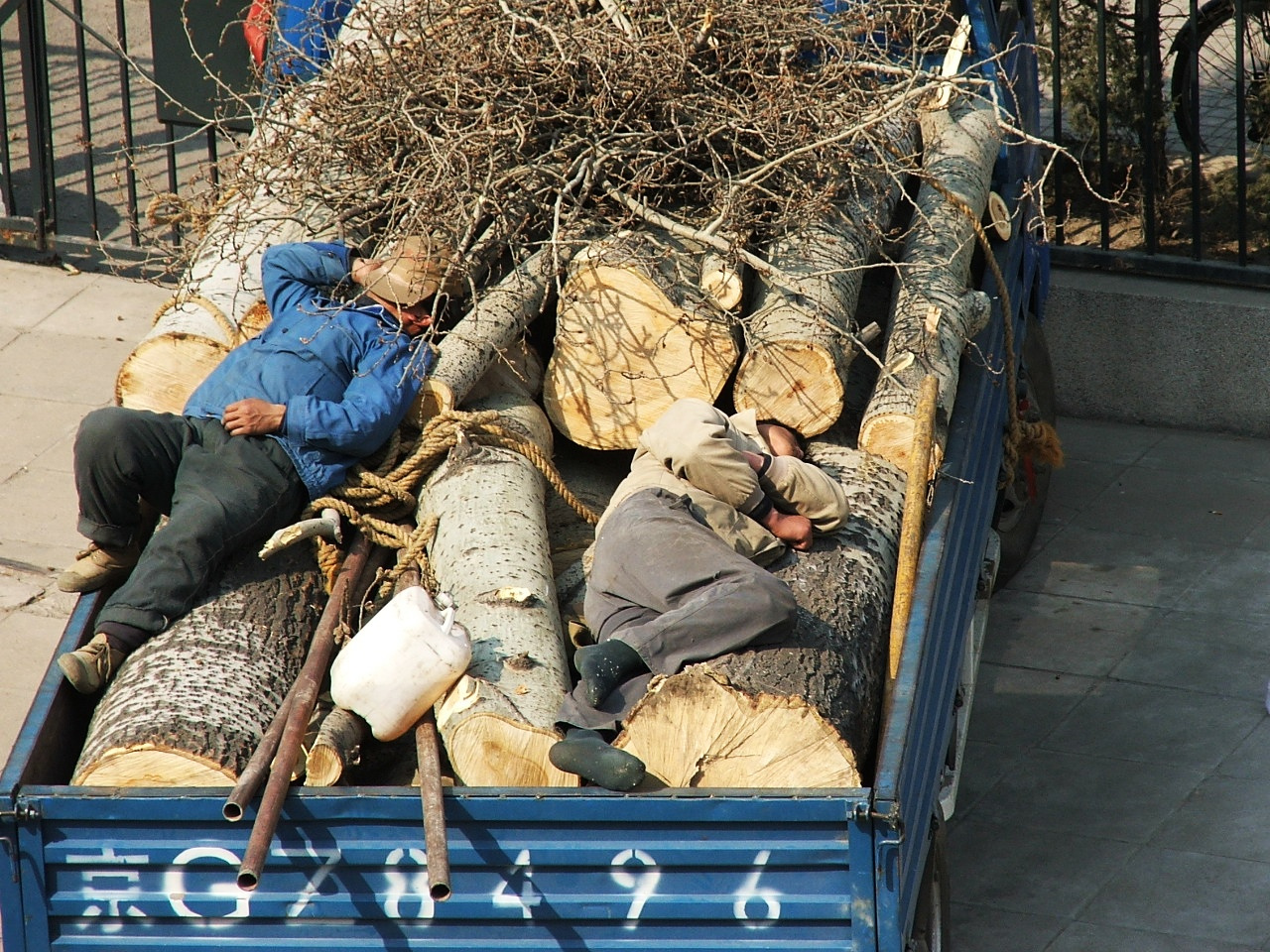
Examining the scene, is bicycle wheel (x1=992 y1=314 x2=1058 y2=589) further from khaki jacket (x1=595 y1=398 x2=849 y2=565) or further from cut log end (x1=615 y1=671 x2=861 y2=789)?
cut log end (x1=615 y1=671 x2=861 y2=789)

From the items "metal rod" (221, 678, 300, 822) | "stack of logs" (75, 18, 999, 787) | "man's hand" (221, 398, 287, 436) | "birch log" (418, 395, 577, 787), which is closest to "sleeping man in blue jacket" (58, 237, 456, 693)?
"man's hand" (221, 398, 287, 436)

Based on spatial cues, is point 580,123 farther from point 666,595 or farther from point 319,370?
point 666,595

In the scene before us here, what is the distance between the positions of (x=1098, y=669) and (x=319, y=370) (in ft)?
10.8

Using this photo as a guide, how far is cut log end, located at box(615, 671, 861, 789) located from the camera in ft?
11.6

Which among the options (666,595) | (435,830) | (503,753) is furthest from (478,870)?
(666,595)

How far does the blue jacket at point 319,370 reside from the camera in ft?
15.0

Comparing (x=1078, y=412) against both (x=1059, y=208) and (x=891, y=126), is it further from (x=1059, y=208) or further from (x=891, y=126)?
(x=891, y=126)

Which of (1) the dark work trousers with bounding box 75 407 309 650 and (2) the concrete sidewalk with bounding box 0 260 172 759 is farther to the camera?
(2) the concrete sidewalk with bounding box 0 260 172 759

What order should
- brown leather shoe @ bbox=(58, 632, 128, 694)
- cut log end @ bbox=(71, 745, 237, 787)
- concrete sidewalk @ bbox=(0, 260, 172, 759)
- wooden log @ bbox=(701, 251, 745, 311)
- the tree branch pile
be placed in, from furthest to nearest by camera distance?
concrete sidewalk @ bbox=(0, 260, 172, 759)
the tree branch pile
wooden log @ bbox=(701, 251, 745, 311)
brown leather shoe @ bbox=(58, 632, 128, 694)
cut log end @ bbox=(71, 745, 237, 787)

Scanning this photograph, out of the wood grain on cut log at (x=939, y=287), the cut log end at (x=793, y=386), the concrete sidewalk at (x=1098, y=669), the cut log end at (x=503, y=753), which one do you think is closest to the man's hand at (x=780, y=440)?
the cut log end at (x=793, y=386)

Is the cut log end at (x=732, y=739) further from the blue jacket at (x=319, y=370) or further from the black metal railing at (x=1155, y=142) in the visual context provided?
the black metal railing at (x=1155, y=142)

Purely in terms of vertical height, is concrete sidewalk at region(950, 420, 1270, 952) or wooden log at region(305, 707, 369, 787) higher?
wooden log at region(305, 707, 369, 787)

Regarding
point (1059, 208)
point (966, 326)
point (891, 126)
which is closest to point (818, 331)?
point (966, 326)

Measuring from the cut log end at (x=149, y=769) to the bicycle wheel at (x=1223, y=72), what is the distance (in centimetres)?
628
